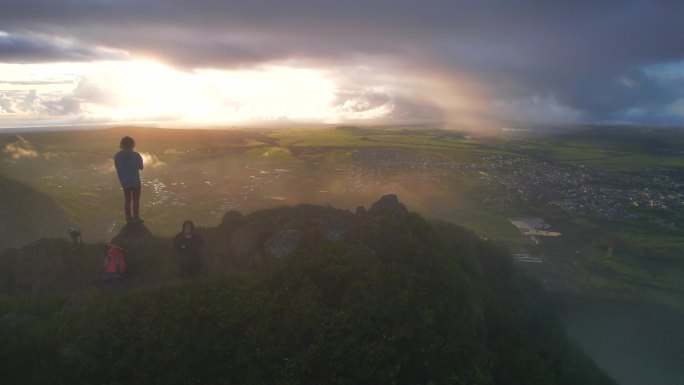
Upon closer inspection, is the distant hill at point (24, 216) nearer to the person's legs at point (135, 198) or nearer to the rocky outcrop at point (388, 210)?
the person's legs at point (135, 198)

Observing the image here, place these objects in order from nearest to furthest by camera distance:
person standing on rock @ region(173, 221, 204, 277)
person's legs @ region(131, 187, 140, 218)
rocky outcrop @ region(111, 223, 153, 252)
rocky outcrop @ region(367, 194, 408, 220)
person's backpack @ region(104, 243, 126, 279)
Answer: person standing on rock @ region(173, 221, 204, 277) < person's backpack @ region(104, 243, 126, 279) < rocky outcrop @ region(111, 223, 153, 252) < person's legs @ region(131, 187, 140, 218) < rocky outcrop @ region(367, 194, 408, 220)

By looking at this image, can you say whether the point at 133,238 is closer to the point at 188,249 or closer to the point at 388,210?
the point at 188,249

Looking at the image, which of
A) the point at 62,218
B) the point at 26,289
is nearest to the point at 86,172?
the point at 62,218

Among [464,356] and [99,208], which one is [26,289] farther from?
[99,208]

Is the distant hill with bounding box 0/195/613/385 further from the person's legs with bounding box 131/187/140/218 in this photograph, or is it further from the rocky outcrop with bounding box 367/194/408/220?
the person's legs with bounding box 131/187/140/218

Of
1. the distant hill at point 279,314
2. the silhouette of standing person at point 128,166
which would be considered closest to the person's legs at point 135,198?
the silhouette of standing person at point 128,166

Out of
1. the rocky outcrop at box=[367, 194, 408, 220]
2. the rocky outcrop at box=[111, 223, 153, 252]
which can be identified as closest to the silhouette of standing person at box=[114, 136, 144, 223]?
the rocky outcrop at box=[111, 223, 153, 252]

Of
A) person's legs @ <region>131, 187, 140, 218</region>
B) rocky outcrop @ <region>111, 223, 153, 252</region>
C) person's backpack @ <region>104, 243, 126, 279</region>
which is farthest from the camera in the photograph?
person's legs @ <region>131, 187, 140, 218</region>
